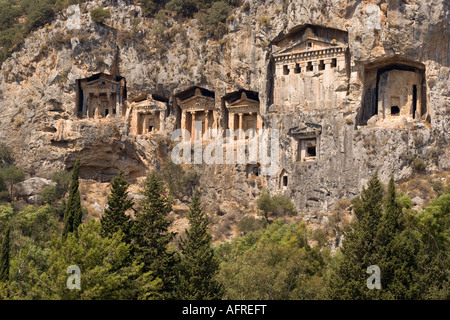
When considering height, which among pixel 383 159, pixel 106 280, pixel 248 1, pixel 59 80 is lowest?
pixel 106 280

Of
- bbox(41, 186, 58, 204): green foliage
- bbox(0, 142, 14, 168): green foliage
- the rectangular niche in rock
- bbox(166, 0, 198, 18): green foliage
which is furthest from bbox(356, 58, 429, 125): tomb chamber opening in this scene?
bbox(0, 142, 14, 168): green foliage

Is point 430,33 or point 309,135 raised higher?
point 430,33

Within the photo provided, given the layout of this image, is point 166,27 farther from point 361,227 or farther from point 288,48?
point 361,227

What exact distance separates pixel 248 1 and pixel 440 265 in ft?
88.5

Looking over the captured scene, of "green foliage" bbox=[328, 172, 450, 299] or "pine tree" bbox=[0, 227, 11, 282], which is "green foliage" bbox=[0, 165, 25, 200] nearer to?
"pine tree" bbox=[0, 227, 11, 282]

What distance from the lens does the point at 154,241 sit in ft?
139

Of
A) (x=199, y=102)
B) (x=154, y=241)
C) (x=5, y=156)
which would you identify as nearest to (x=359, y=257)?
(x=154, y=241)

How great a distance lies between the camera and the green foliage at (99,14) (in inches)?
2595

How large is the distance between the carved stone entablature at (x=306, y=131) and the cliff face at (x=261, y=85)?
19 cm

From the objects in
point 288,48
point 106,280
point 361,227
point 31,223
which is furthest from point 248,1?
point 106,280

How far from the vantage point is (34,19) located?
6938 cm

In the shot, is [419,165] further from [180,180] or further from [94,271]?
[94,271]

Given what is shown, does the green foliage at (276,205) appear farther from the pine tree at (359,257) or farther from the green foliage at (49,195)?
the green foliage at (49,195)

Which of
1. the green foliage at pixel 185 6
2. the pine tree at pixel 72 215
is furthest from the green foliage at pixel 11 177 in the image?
the pine tree at pixel 72 215
